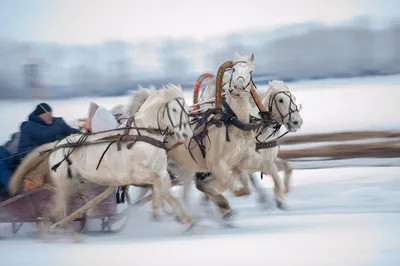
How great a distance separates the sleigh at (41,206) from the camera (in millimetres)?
8109

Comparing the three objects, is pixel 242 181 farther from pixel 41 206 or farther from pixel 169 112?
pixel 41 206

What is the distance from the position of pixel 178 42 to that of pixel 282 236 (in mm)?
11580

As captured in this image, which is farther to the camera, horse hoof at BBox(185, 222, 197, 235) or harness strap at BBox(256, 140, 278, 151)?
harness strap at BBox(256, 140, 278, 151)

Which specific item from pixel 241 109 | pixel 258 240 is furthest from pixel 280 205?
pixel 258 240

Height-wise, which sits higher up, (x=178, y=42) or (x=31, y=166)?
(x=178, y=42)

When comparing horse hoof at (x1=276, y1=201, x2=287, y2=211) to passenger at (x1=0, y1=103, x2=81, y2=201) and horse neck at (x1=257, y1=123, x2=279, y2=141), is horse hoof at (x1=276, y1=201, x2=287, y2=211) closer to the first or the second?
horse neck at (x1=257, y1=123, x2=279, y2=141)

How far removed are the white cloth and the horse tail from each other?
0.41 m

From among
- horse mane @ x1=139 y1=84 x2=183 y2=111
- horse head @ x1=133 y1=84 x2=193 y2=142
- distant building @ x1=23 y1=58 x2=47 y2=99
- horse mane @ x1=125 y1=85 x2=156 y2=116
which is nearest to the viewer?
horse head @ x1=133 y1=84 x2=193 y2=142

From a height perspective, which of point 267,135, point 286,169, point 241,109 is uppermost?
point 241,109

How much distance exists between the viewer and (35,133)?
850 cm

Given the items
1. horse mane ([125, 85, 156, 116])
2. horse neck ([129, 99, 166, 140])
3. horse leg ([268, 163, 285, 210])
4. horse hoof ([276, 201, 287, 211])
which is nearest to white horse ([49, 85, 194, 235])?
horse neck ([129, 99, 166, 140])

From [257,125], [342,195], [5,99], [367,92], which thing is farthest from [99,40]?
[257,125]

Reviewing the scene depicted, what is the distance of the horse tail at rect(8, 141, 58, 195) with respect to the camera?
8184mm

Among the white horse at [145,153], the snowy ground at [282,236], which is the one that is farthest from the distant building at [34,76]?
the white horse at [145,153]
